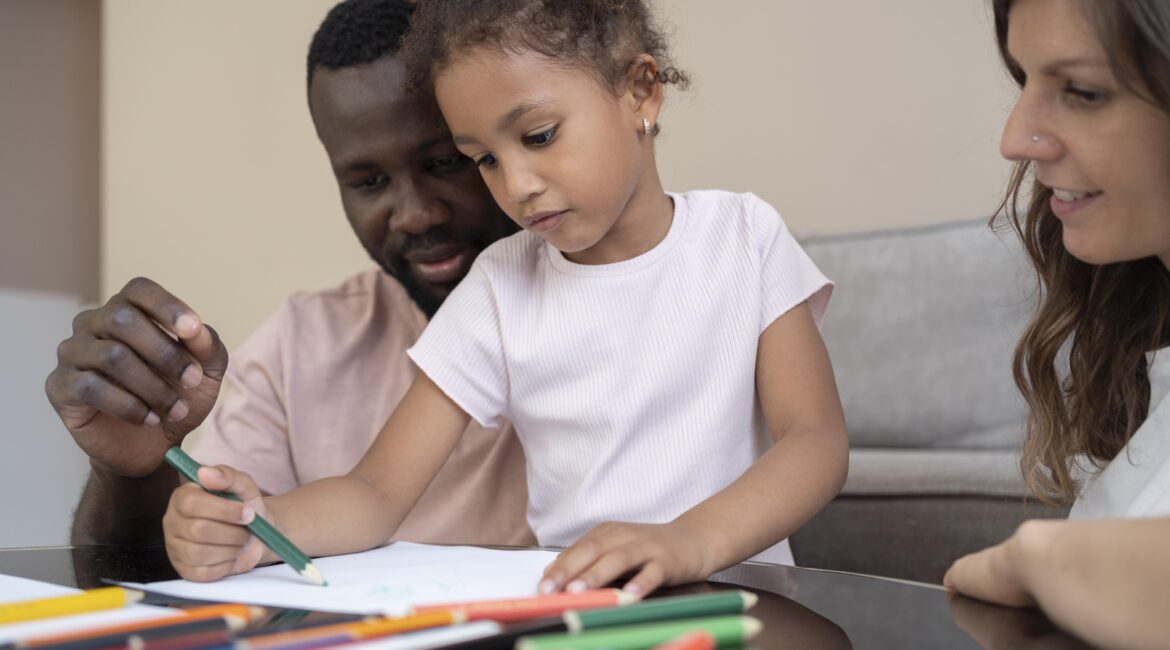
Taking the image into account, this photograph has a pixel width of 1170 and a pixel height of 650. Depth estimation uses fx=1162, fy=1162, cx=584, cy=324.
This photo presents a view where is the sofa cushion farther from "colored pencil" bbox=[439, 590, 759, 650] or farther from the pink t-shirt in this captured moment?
"colored pencil" bbox=[439, 590, 759, 650]

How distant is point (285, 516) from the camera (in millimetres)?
948

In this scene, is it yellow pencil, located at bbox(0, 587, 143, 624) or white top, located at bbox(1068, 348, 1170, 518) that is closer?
yellow pencil, located at bbox(0, 587, 143, 624)

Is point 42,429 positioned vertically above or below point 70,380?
below

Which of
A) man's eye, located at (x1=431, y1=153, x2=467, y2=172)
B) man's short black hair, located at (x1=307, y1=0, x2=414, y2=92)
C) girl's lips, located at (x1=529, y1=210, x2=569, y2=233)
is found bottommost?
girl's lips, located at (x1=529, y1=210, x2=569, y2=233)

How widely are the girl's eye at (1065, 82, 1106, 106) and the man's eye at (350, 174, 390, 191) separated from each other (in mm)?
887

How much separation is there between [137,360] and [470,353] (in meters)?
0.35

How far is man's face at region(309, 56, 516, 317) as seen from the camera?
4.64 ft

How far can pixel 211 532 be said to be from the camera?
837 millimetres

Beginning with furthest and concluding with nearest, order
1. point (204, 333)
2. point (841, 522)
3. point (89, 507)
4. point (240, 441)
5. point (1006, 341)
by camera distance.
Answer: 1. point (1006, 341)
2. point (841, 522)
3. point (240, 441)
4. point (89, 507)
5. point (204, 333)

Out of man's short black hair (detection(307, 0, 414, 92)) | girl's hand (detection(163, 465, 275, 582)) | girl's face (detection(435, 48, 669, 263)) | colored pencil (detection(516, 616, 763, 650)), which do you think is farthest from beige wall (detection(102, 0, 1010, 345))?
colored pencil (detection(516, 616, 763, 650))

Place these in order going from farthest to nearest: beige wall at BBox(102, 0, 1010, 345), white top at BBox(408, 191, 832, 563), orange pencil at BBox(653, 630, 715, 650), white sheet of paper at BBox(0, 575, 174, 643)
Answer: beige wall at BBox(102, 0, 1010, 345), white top at BBox(408, 191, 832, 563), white sheet of paper at BBox(0, 575, 174, 643), orange pencil at BBox(653, 630, 715, 650)

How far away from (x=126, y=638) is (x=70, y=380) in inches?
18.0

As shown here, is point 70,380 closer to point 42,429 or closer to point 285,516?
point 285,516

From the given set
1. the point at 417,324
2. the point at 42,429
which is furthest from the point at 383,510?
the point at 42,429
